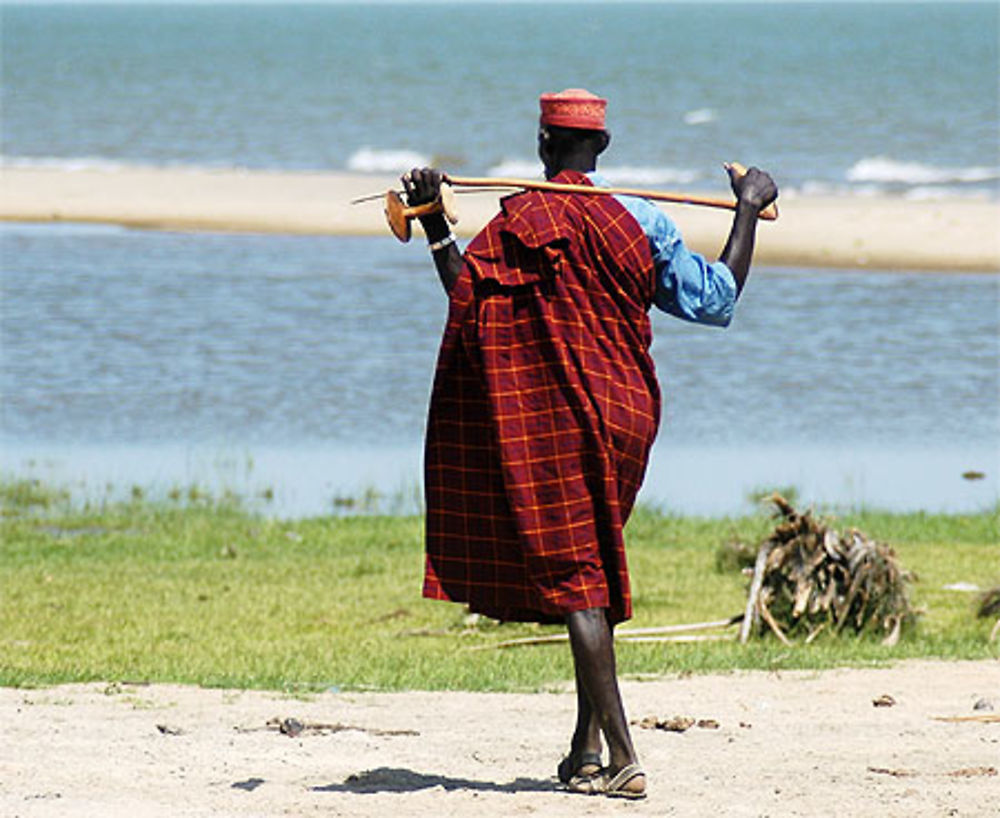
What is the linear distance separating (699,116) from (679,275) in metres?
47.1

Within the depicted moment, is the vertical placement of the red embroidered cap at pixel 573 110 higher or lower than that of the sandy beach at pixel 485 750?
higher

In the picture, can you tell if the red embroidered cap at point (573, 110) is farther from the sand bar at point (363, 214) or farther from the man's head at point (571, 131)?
the sand bar at point (363, 214)

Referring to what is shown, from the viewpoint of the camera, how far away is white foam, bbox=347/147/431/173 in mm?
40384

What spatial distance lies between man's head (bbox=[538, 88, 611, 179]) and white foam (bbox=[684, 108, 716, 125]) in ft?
147

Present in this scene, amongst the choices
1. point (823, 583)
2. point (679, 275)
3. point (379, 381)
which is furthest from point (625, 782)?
point (379, 381)

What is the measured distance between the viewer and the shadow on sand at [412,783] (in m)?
5.32

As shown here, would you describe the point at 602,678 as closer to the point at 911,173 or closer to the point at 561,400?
the point at 561,400

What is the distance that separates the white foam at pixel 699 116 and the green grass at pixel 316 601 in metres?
38.6

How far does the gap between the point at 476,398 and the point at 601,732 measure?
1.01m

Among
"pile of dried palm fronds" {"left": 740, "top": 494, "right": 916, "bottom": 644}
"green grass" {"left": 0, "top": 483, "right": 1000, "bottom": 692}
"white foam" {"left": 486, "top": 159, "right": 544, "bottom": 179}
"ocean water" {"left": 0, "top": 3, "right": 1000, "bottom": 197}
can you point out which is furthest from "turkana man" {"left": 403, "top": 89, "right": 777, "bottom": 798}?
"white foam" {"left": 486, "top": 159, "right": 544, "bottom": 179}

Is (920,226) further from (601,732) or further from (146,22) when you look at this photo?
(146,22)

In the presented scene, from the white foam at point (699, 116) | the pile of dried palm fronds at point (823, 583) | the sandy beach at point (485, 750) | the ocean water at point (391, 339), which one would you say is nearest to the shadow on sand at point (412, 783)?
the sandy beach at point (485, 750)

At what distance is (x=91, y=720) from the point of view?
6.17 metres

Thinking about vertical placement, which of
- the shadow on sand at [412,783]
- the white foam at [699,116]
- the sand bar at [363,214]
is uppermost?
the white foam at [699,116]
